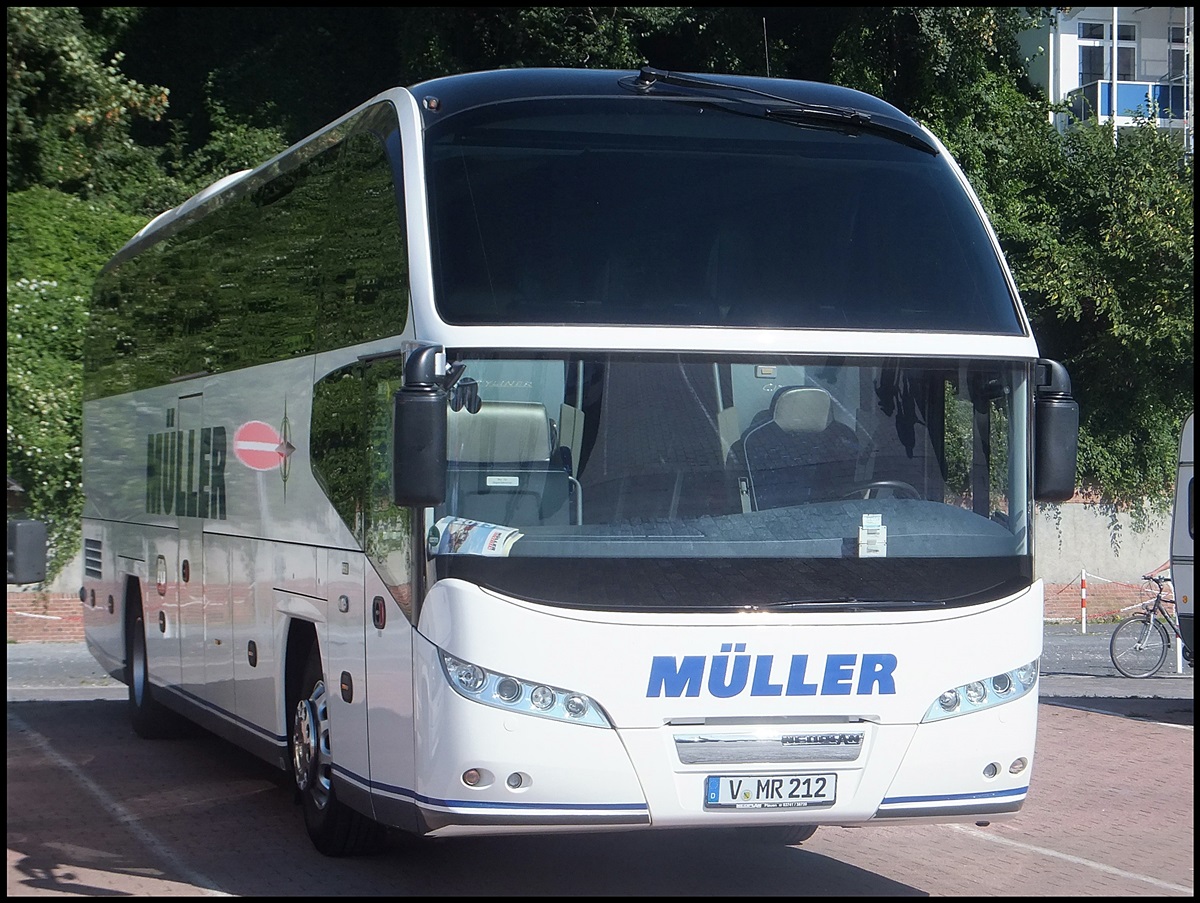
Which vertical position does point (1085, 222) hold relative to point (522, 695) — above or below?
above

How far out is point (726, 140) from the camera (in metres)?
7.39

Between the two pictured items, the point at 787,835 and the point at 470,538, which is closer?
the point at 470,538

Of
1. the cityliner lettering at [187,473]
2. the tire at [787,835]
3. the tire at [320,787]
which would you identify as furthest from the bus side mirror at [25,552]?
the tire at [787,835]

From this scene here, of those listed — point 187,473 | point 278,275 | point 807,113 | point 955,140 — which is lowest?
point 187,473

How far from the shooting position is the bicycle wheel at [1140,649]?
18.9 m

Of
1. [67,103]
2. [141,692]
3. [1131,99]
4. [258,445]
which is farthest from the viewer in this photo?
[1131,99]

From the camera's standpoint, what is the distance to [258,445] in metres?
9.24

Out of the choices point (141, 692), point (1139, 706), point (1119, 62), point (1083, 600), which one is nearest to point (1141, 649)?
point (1139, 706)

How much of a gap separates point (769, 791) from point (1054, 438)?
1.94 metres

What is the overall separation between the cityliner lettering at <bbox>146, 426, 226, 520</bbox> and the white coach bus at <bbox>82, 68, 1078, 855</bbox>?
233 centimetres

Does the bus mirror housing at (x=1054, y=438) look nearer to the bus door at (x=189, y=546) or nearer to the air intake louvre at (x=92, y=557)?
the bus door at (x=189, y=546)

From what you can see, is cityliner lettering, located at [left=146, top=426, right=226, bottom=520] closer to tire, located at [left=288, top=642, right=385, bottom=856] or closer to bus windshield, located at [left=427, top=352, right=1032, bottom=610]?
tire, located at [left=288, top=642, right=385, bottom=856]

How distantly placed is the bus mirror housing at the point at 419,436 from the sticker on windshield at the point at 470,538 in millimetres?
193

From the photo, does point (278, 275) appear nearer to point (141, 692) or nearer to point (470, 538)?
point (470, 538)
